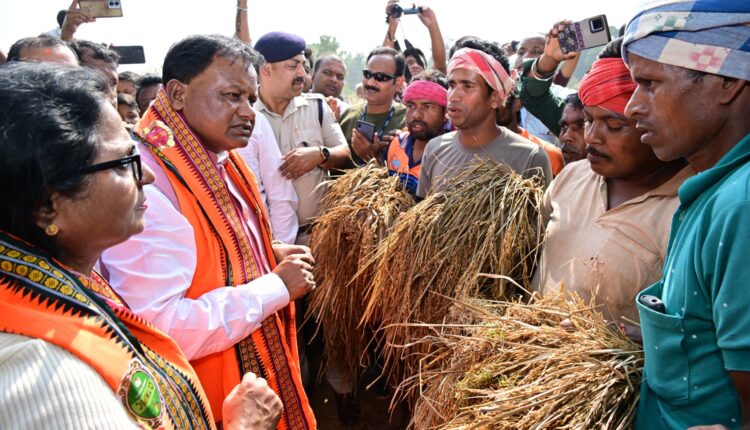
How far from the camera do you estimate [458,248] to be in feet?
7.67

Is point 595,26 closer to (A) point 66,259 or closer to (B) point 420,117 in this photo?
(B) point 420,117

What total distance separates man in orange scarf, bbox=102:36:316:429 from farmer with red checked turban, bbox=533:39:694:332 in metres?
1.02

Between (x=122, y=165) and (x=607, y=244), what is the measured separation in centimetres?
156

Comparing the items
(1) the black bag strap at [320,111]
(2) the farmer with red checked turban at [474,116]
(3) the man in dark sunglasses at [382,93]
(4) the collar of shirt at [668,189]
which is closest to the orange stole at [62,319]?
(4) the collar of shirt at [668,189]

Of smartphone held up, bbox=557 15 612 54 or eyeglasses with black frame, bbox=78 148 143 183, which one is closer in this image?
eyeglasses with black frame, bbox=78 148 143 183

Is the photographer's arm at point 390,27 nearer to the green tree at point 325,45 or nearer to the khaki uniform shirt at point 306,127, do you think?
the khaki uniform shirt at point 306,127

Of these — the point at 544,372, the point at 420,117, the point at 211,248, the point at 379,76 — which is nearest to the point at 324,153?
the point at 420,117

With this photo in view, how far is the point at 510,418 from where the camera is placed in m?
1.55

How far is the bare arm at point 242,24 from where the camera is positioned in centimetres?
539

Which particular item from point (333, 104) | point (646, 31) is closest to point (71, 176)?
point (646, 31)

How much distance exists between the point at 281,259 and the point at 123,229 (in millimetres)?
1074

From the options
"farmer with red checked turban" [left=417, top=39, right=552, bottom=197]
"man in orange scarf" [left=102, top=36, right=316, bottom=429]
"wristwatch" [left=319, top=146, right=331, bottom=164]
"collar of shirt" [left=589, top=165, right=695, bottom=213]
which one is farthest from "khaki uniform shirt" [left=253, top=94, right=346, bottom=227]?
"collar of shirt" [left=589, top=165, right=695, bottom=213]

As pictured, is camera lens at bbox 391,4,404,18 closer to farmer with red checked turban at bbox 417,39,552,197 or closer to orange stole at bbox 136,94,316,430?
farmer with red checked turban at bbox 417,39,552,197

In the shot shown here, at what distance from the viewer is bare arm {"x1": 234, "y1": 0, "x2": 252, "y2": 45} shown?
539 cm
